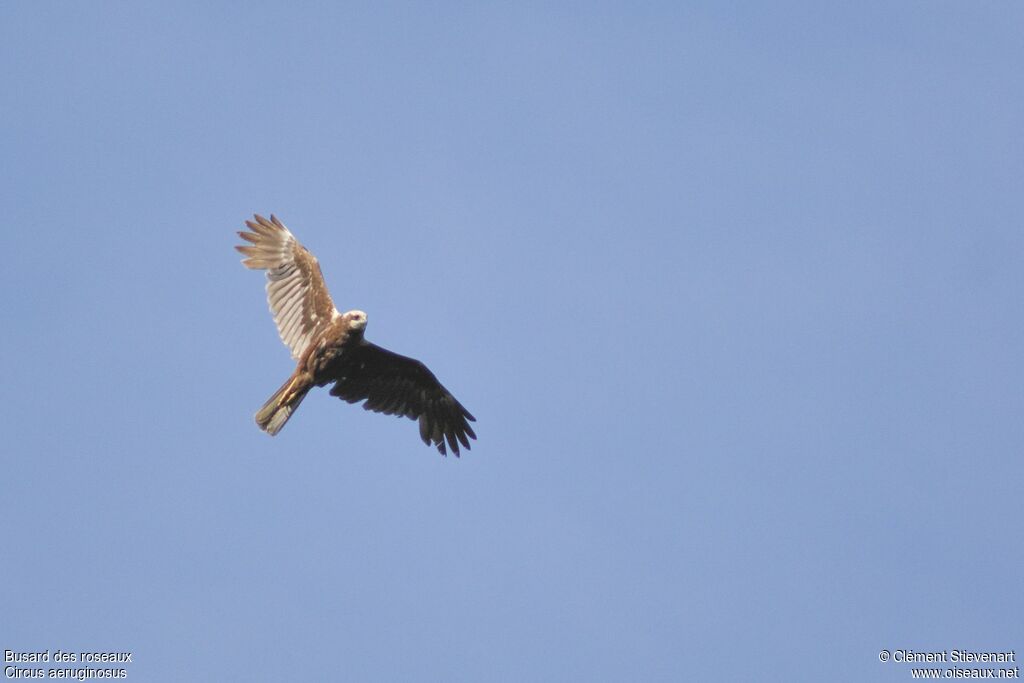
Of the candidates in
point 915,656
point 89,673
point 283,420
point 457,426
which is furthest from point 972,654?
point 89,673

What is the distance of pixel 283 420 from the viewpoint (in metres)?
19.2

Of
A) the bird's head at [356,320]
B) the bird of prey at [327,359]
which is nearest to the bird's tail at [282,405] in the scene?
the bird of prey at [327,359]

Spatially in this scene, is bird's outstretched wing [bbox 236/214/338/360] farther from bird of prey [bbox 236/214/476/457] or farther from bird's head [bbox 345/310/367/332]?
bird's head [bbox 345/310/367/332]

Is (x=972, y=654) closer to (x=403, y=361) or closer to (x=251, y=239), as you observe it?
(x=403, y=361)

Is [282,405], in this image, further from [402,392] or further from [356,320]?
[402,392]

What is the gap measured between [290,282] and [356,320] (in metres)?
1.79

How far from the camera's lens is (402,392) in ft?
70.2

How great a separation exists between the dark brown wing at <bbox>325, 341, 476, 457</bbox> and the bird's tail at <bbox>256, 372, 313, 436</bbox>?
0.68 meters

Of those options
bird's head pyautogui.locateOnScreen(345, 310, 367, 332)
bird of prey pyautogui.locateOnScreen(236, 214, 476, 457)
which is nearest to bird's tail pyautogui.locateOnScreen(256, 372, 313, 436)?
bird of prey pyautogui.locateOnScreen(236, 214, 476, 457)

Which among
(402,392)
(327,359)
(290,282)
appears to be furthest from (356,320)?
(402,392)

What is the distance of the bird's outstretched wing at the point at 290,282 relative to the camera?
795 inches

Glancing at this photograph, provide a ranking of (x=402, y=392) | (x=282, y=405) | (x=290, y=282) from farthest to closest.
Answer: (x=402, y=392), (x=290, y=282), (x=282, y=405)

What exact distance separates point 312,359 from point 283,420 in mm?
1025

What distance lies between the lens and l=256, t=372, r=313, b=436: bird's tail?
19094 mm
